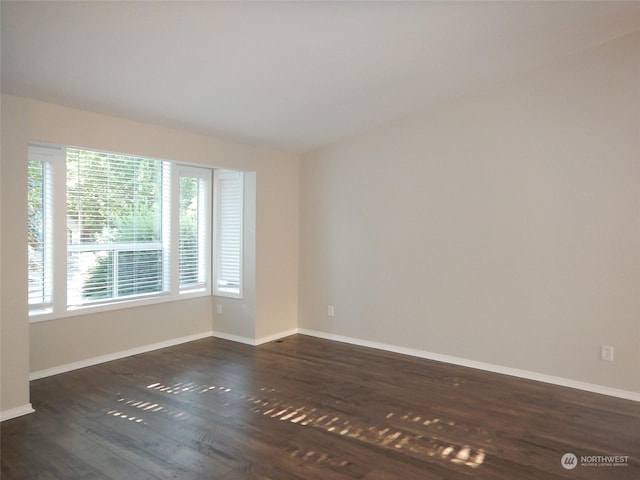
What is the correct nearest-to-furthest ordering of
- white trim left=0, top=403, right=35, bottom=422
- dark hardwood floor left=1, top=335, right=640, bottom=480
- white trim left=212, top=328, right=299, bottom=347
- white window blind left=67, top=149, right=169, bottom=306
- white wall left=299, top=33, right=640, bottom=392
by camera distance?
1. dark hardwood floor left=1, top=335, right=640, bottom=480
2. white trim left=0, top=403, right=35, bottom=422
3. white wall left=299, top=33, right=640, bottom=392
4. white window blind left=67, top=149, right=169, bottom=306
5. white trim left=212, top=328, right=299, bottom=347

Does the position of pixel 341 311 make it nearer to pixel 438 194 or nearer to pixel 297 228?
pixel 297 228

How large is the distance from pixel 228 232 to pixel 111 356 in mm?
1908

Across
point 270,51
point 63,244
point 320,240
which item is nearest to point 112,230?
point 63,244

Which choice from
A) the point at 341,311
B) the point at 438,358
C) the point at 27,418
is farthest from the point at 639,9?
the point at 27,418

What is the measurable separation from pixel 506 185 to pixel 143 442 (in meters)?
3.74

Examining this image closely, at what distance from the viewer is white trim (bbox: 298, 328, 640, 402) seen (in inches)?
148

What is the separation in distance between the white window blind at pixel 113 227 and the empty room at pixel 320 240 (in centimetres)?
2

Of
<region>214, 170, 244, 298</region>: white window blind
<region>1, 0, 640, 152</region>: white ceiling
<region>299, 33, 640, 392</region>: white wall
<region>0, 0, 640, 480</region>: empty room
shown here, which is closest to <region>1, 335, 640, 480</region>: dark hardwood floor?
<region>0, 0, 640, 480</region>: empty room

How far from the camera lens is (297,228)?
584cm

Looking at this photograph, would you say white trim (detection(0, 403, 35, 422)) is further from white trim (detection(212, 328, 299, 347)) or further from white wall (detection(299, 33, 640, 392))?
white wall (detection(299, 33, 640, 392))

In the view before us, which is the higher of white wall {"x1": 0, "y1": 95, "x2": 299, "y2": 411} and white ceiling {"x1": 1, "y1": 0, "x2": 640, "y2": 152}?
white ceiling {"x1": 1, "y1": 0, "x2": 640, "y2": 152}

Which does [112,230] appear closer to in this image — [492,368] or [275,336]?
[275,336]

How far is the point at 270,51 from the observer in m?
3.18

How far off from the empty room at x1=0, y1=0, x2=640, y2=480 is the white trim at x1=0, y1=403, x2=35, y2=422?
0.9 inches
